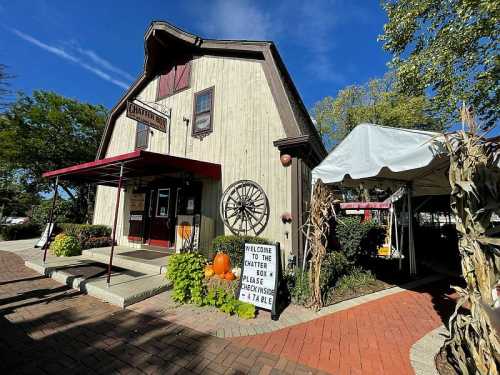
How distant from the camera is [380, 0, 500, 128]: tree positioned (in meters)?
7.15

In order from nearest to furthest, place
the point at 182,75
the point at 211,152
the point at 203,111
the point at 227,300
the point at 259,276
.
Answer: the point at 227,300 < the point at 259,276 < the point at 211,152 < the point at 203,111 < the point at 182,75

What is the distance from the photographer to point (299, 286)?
474 cm

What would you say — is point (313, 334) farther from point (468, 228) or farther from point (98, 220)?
point (98, 220)

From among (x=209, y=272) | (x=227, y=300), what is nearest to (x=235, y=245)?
(x=209, y=272)

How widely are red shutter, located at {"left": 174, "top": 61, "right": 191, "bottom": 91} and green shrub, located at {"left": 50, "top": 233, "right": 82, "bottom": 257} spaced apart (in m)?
6.72

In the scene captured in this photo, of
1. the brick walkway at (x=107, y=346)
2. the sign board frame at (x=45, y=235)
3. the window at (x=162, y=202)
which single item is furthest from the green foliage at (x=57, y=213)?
the brick walkway at (x=107, y=346)

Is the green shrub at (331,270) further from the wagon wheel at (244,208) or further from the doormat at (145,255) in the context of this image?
the doormat at (145,255)

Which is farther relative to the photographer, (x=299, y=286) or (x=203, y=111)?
(x=203, y=111)

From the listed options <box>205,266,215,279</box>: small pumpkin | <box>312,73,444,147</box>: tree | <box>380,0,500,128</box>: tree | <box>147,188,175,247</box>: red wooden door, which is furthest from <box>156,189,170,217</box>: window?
<box>312,73,444,147</box>: tree

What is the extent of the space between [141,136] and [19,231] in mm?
11953

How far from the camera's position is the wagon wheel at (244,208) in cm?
648

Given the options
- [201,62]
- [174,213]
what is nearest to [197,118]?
[201,62]

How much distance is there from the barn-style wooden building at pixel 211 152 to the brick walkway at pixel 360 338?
6.60 ft

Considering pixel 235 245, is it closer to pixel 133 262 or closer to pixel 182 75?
pixel 133 262
